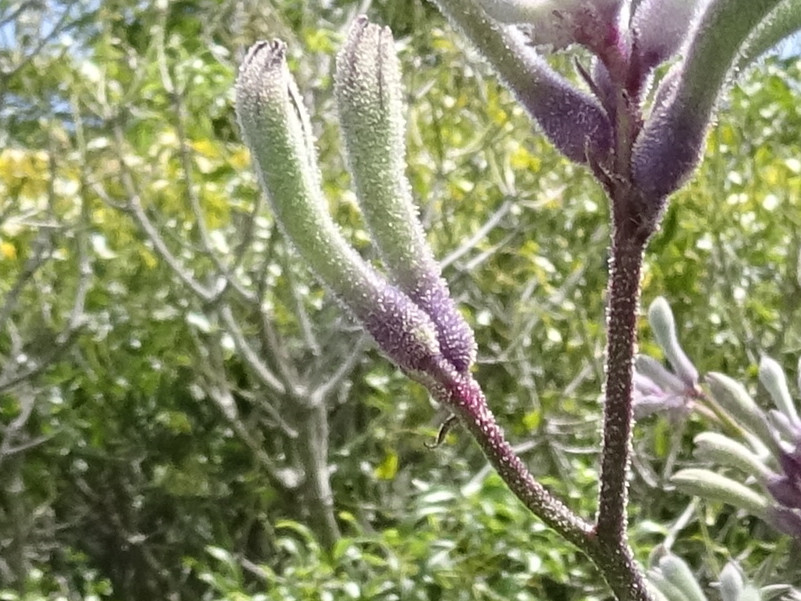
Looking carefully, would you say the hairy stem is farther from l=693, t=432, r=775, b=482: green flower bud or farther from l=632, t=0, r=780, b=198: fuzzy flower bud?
l=693, t=432, r=775, b=482: green flower bud

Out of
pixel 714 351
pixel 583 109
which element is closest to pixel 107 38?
pixel 714 351

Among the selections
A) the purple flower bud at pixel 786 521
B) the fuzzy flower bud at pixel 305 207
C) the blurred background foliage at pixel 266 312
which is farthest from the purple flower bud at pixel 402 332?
the blurred background foliage at pixel 266 312

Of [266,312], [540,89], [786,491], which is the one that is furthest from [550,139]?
[266,312]

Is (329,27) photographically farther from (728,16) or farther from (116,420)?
(728,16)

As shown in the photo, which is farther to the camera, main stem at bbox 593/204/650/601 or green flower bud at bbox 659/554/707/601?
green flower bud at bbox 659/554/707/601

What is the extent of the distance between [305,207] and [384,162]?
26 mm

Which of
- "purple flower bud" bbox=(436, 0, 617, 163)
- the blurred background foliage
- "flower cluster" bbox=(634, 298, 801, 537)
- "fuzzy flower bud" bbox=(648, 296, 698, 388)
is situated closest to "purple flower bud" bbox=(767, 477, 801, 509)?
"flower cluster" bbox=(634, 298, 801, 537)

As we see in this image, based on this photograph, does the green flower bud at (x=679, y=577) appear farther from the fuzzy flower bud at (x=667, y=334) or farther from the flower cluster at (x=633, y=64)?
the flower cluster at (x=633, y=64)

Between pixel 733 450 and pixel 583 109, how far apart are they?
251 mm

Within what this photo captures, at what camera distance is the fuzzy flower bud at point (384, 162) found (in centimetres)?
31

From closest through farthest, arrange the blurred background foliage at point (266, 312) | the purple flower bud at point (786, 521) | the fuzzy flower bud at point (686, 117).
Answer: the fuzzy flower bud at point (686, 117) < the purple flower bud at point (786, 521) < the blurred background foliage at point (266, 312)

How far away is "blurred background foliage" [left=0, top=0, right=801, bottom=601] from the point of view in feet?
4.75

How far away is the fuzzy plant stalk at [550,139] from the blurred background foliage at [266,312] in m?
1.00

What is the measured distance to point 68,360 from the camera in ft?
5.59
